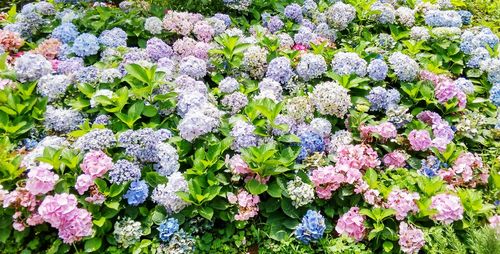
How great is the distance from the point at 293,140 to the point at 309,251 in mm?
759

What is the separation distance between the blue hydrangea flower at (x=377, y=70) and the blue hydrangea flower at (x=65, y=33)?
2.59 m

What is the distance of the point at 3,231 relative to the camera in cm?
295

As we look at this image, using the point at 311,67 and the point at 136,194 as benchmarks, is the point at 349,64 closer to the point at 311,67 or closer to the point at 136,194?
the point at 311,67

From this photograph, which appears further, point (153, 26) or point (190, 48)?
point (153, 26)

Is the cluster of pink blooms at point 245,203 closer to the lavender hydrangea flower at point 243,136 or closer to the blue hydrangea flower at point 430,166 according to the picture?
the lavender hydrangea flower at point 243,136

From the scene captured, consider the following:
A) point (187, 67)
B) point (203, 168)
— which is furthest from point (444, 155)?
point (187, 67)

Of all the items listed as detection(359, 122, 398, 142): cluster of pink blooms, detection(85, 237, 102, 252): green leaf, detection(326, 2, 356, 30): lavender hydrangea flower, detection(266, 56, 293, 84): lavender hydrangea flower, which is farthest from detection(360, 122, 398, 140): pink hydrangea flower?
detection(85, 237, 102, 252): green leaf

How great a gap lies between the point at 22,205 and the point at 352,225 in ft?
6.34

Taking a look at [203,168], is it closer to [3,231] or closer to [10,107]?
[3,231]

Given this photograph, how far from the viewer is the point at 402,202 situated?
3.04m

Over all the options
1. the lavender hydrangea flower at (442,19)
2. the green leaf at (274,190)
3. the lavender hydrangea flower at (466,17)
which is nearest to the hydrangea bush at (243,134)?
the green leaf at (274,190)

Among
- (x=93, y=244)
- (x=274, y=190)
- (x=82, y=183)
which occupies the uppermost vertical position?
(x=82, y=183)

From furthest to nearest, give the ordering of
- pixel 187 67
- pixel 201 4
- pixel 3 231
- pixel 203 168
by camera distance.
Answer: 1. pixel 201 4
2. pixel 187 67
3. pixel 203 168
4. pixel 3 231

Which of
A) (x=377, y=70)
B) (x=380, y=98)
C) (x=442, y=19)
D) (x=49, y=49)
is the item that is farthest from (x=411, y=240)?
(x=49, y=49)
